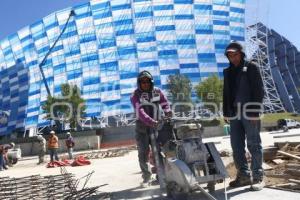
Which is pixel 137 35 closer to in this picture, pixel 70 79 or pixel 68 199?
pixel 70 79

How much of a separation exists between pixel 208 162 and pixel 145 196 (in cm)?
108

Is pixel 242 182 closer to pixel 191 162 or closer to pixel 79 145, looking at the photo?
pixel 191 162

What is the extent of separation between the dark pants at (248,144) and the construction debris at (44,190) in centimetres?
179

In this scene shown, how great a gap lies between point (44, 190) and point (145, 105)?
1.90 m

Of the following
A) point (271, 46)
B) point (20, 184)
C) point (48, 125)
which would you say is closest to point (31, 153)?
point (48, 125)

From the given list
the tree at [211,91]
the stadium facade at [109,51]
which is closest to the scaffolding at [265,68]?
the stadium facade at [109,51]

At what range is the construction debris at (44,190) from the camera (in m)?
5.44

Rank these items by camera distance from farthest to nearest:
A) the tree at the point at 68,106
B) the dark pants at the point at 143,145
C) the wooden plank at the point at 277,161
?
the tree at the point at 68,106 → the wooden plank at the point at 277,161 → the dark pants at the point at 143,145

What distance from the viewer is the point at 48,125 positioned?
206ft

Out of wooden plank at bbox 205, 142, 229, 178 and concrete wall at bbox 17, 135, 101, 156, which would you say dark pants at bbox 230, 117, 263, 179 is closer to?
wooden plank at bbox 205, 142, 229, 178

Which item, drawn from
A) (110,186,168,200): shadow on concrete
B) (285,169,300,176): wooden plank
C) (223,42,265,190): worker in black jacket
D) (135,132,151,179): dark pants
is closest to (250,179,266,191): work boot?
(223,42,265,190): worker in black jacket

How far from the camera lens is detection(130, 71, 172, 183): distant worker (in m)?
5.98

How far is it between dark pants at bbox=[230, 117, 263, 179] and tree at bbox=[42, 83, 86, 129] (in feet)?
151

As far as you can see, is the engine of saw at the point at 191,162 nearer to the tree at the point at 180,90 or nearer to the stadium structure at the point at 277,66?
the tree at the point at 180,90
